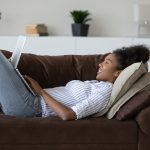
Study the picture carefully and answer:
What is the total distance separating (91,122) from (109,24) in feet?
9.01

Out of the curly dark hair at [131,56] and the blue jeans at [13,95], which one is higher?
the curly dark hair at [131,56]

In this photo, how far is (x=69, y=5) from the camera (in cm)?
481

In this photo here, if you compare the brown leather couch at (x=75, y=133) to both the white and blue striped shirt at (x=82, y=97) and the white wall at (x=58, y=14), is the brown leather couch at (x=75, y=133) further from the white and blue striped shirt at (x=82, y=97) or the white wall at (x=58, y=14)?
the white wall at (x=58, y=14)

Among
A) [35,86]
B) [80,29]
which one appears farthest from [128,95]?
[80,29]

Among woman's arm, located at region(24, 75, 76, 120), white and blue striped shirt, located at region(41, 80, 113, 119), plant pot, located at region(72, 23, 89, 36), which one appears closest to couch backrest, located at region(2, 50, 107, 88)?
white and blue striped shirt, located at region(41, 80, 113, 119)

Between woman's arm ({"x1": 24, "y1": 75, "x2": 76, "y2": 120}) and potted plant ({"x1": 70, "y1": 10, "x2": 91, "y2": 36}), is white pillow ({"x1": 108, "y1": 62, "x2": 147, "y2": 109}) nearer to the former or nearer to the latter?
woman's arm ({"x1": 24, "y1": 75, "x2": 76, "y2": 120})

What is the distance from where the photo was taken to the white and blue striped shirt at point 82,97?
2.40 metres

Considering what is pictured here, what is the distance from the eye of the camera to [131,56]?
8.77 feet

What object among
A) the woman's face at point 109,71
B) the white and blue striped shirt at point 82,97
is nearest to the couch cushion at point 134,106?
the white and blue striped shirt at point 82,97

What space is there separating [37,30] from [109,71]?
2.09 meters

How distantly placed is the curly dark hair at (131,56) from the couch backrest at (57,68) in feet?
1.09

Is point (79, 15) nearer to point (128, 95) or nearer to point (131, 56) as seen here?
point (131, 56)

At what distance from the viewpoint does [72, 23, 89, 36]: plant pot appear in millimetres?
4586

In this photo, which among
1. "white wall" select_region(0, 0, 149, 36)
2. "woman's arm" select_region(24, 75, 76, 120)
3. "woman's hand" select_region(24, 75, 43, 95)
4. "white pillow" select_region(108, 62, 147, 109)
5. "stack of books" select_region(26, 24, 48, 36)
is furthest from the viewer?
"white wall" select_region(0, 0, 149, 36)
